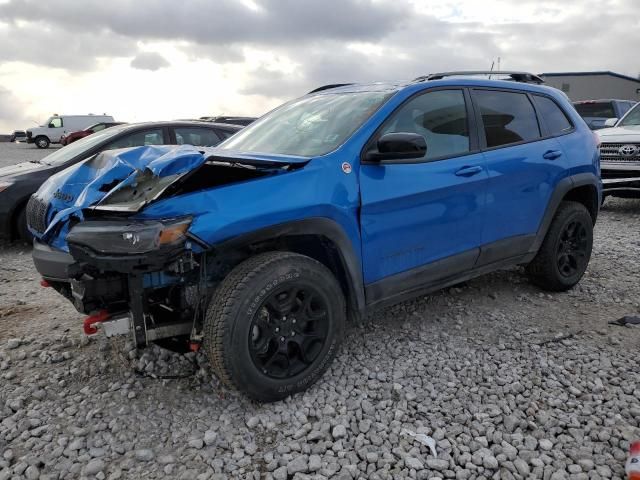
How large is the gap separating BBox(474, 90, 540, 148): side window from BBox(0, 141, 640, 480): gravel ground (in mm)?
1370

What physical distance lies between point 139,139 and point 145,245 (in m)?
4.65

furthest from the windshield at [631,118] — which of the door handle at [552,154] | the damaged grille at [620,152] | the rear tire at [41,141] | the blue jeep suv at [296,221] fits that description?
the rear tire at [41,141]

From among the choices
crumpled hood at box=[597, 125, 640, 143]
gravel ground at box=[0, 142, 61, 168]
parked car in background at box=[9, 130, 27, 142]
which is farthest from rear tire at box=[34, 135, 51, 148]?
crumpled hood at box=[597, 125, 640, 143]

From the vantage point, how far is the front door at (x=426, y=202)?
122 inches

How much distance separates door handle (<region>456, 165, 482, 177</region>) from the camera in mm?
3506

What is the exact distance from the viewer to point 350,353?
3473mm

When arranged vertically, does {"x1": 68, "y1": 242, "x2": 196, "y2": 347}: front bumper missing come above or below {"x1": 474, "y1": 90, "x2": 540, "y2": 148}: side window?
below

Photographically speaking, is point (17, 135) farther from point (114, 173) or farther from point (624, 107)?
point (114, 173)

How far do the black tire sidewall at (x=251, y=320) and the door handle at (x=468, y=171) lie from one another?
1.22 metres

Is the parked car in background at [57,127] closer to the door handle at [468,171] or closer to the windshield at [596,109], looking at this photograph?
the windshield at [596,109]

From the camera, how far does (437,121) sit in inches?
142

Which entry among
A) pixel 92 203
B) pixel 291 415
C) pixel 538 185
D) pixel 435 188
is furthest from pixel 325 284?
pixel 538 185

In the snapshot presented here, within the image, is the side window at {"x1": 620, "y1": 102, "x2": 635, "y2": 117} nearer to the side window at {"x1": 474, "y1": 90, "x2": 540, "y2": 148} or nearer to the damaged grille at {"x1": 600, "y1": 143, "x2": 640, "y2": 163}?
the damaged grille at {"x1": 600, "y1": 143, "x2": 640, "y2": 163}

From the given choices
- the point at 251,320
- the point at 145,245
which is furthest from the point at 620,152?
the point at 145,245
